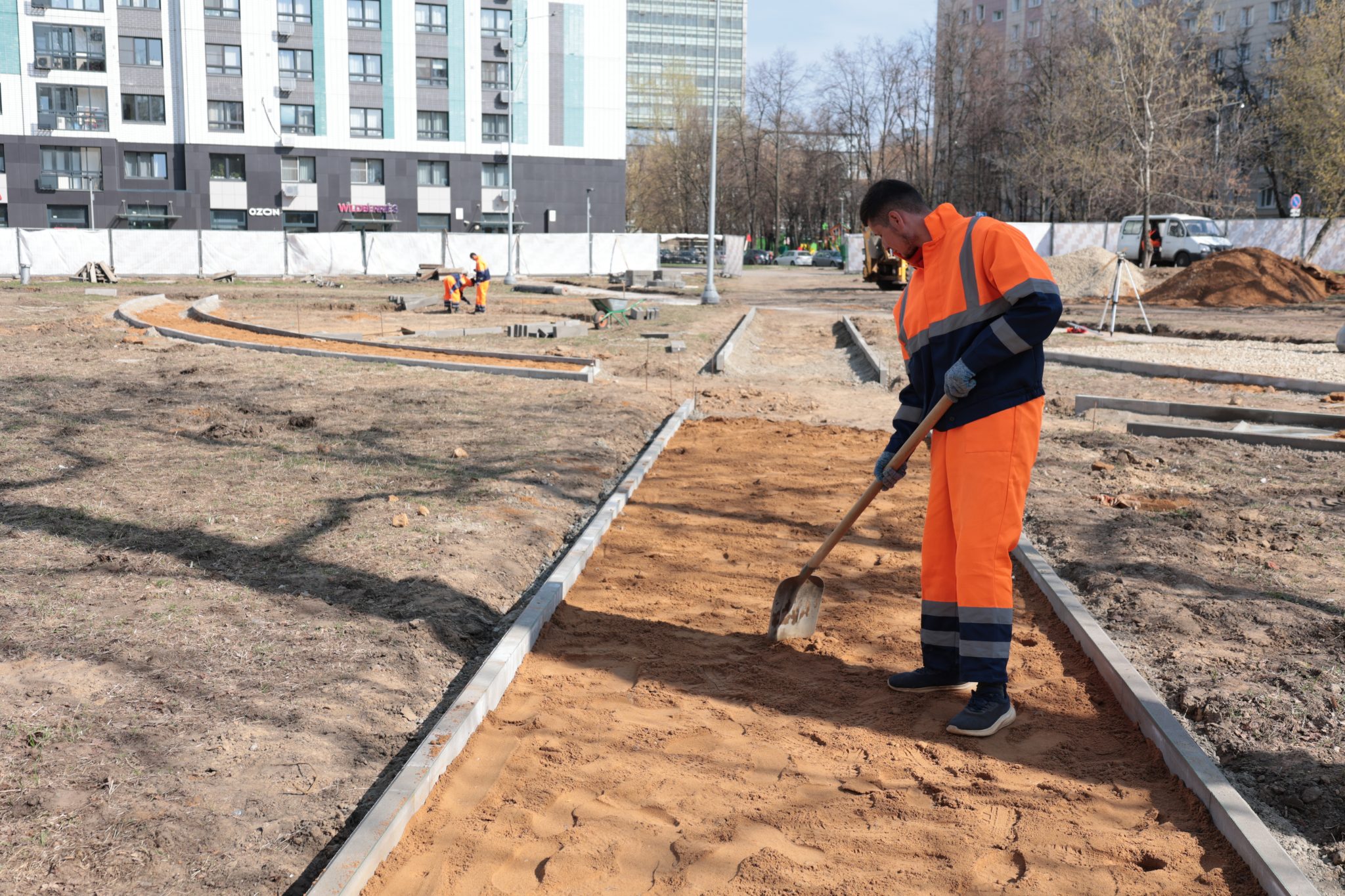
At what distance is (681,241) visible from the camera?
71.9m

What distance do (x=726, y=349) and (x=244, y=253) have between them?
29.0m

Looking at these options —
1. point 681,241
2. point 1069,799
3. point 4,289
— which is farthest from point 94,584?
point 681,241

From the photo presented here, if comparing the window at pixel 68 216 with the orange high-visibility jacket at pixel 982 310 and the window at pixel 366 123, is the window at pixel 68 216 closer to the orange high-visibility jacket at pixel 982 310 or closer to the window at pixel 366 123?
the window at pixel 366 123

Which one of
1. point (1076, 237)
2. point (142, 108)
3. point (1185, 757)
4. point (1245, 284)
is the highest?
point (142, 108)

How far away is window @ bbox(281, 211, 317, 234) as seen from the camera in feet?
178

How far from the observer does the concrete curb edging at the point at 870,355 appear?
47.5 feet

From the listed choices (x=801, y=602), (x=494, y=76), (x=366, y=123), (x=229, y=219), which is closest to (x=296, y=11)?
(x=366, y=123)

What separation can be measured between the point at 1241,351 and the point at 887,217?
1603 cm

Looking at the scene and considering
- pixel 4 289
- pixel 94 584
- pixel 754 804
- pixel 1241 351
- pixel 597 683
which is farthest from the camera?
pixel 4 289

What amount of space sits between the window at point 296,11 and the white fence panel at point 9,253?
21.0 m

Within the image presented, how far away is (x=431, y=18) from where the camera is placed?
5481 centimetres

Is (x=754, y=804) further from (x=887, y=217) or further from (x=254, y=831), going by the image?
(x=887, y=217)

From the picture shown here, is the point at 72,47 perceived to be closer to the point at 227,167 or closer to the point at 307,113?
the point at 227,167

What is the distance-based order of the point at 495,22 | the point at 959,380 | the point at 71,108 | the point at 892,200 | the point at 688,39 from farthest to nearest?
1. the point at 688,39
2. the point at 495,22
3. the point at 71,108
4. the point at 892,200
5. the point at 959,380
